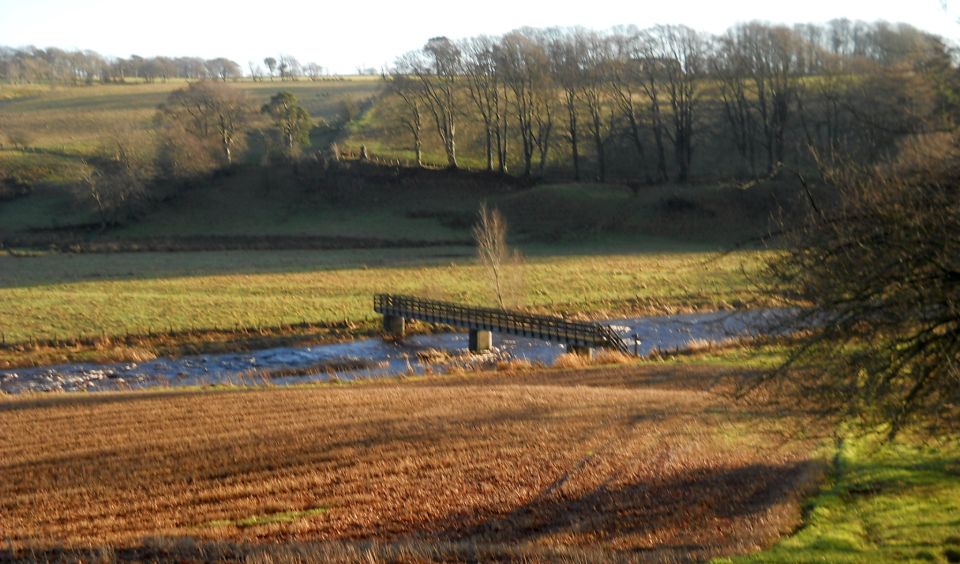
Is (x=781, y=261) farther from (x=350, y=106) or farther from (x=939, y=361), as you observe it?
(x=350, y=106)

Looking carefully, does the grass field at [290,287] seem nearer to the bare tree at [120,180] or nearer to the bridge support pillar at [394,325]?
the bridge support pillar at [394,325]

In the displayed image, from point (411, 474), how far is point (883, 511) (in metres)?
7.99

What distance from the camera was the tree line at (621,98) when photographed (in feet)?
284

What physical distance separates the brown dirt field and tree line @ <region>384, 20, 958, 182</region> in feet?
214

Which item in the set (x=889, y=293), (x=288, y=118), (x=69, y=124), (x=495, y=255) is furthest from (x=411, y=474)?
(x=69, y=124)

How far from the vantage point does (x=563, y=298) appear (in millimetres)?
48906

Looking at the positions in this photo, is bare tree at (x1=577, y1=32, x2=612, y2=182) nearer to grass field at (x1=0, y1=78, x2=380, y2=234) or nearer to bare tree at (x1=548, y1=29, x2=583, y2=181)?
bare tree at (x1=548, y1=29, x2=583, y2=181)

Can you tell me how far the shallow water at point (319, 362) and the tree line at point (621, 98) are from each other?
157ft

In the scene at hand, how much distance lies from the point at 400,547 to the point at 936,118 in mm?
8067

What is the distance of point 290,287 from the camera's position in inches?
2077

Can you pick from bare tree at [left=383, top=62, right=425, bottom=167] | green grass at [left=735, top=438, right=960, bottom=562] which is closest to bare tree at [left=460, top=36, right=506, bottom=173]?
bare tree at [left=383, top=62, right=425, bottom=167]

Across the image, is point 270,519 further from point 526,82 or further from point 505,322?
point 526,82

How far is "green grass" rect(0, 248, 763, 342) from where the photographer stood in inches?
1713

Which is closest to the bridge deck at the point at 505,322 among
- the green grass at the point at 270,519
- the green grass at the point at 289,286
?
the green grass at the point at 289,286
